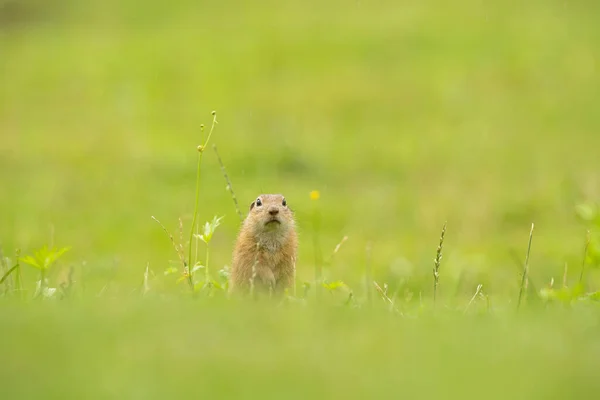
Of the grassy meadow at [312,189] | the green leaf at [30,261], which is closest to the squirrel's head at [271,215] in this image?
the grassy meadow at [312,189]

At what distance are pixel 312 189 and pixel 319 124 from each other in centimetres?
402

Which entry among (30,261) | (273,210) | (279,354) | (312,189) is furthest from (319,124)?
(279,354)

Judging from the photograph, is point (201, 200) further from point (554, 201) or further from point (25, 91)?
point (25, 91)

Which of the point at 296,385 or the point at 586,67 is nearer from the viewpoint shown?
the point at 296,385

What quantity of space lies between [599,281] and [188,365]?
11269mm

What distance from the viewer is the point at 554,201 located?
66.7 ft

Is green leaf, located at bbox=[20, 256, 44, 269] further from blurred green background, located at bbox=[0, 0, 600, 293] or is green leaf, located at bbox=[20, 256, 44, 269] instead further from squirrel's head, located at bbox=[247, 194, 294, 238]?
blurred green background, located at bbox=[0, 0, 600, 293]

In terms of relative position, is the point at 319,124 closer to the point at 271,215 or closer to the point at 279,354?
the point at 271,215

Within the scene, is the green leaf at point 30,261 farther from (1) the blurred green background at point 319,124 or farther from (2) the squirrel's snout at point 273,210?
(1) the blurred green background at point 319,124

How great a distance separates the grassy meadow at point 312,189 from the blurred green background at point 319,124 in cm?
7

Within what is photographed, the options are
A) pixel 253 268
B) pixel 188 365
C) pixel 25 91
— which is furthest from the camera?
pixel 25 91

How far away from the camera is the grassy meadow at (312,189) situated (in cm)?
456

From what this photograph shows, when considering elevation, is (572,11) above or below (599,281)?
above

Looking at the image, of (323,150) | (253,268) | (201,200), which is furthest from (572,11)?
(253,268)
